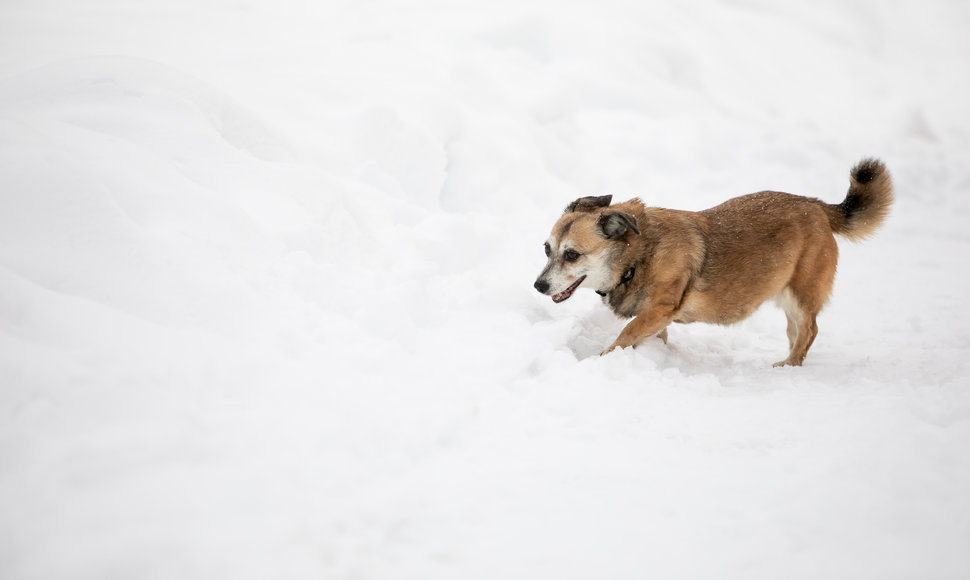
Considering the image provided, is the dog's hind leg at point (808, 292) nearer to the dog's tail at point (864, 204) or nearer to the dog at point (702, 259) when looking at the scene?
the dog at point (702, 259)

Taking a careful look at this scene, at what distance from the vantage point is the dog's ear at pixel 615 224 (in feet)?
13.3

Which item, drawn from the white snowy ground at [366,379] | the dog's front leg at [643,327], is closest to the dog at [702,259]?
the dog's front leg at [643,327]

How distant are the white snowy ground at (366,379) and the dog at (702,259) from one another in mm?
322

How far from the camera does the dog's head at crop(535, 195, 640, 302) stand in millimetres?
4262

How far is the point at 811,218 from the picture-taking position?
14.9 ft

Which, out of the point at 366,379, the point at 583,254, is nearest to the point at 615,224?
the point at 583,254

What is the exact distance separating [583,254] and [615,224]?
1.06 ft

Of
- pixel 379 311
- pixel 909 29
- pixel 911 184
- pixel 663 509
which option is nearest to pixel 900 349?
pixel 663 509

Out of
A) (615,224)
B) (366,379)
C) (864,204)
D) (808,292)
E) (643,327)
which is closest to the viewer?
(366,379)

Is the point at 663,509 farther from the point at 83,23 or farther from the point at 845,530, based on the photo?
the point at 83,23

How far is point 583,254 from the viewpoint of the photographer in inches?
168

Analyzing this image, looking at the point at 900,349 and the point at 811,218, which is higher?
the point at 811,218

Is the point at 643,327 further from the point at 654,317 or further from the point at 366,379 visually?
the point at 366,379

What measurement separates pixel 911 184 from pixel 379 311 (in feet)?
33.5
